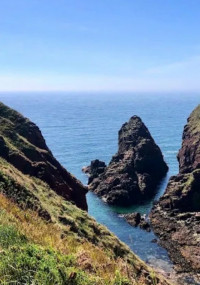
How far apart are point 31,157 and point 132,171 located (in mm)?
55226

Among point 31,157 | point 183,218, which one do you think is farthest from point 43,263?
point 183,218

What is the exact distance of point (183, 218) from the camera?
7512cm

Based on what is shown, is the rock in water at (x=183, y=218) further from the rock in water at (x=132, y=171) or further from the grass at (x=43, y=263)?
the grass at (x=43, y=263)

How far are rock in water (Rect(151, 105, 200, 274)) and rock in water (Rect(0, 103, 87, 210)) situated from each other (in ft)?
63.9

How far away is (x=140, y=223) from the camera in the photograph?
75.9 metres

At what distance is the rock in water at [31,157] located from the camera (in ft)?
172

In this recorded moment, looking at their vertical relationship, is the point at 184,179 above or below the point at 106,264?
below

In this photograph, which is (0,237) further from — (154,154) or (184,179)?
(154,154)

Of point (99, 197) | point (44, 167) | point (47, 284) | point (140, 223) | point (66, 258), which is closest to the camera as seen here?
point (47, 284)

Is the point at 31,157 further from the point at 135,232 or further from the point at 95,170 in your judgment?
the point at 95,170

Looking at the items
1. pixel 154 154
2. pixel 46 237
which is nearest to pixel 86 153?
pixel 154 154

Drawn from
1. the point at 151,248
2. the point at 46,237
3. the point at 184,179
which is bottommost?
the point at 151,248

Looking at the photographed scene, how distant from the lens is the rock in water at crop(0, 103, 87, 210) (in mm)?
52312

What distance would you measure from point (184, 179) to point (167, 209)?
12055mm
